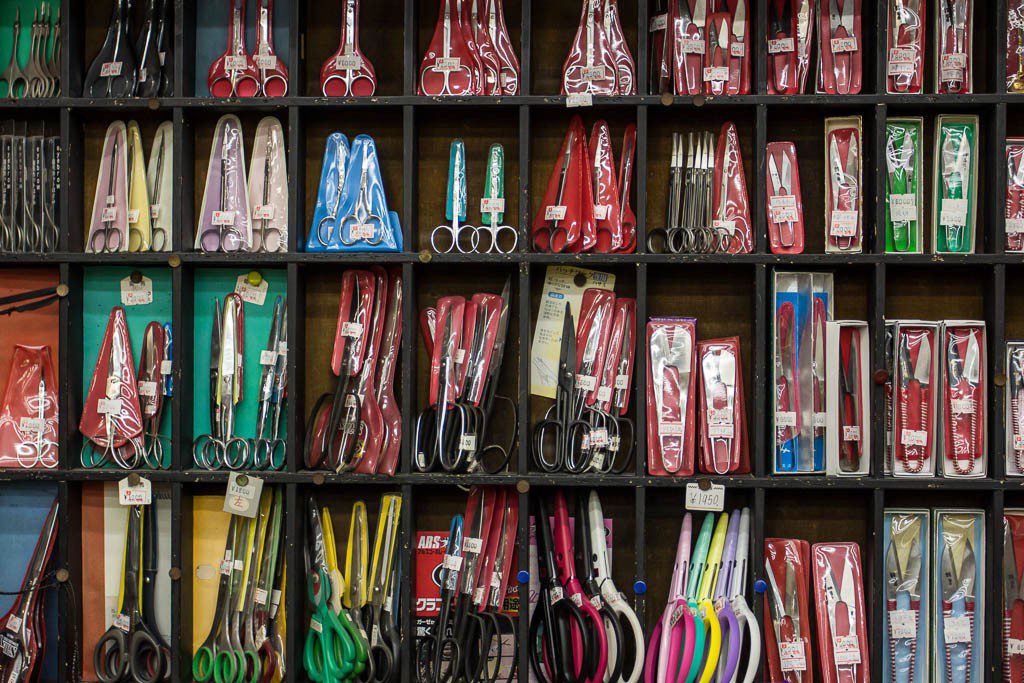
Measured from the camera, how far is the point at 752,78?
277cm

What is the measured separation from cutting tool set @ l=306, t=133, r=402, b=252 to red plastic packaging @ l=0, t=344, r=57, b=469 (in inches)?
38.5

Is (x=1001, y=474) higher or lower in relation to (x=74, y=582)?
higher

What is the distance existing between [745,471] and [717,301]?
55 cm

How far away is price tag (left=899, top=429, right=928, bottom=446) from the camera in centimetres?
266

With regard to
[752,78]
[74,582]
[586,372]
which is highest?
[752,78]

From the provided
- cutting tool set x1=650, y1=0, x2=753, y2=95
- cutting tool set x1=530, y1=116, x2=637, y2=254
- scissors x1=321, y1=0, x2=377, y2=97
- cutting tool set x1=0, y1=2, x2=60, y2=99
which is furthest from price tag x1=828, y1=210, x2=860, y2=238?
cutting tool set x1=0, y1=2, x2=60, y2=99

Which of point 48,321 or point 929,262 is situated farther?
point 48,321

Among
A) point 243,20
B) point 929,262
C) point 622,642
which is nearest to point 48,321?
point 243,20

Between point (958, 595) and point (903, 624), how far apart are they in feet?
0.62

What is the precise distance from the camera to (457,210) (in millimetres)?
2818

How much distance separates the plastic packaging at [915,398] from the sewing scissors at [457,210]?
1371 millimetres

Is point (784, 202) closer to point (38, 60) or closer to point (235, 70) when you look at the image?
point (235, 70)

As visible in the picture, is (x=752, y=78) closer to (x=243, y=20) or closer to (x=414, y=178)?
(x=414, y=178)

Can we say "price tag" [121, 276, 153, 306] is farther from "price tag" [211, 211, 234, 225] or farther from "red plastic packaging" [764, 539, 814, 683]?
"red plastic packaging" [764, 539, 814, 683]
